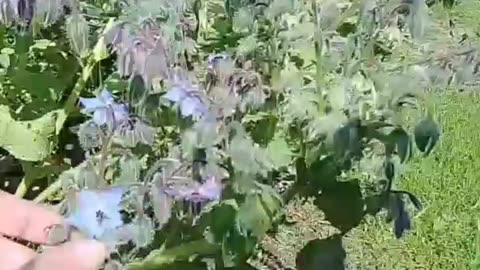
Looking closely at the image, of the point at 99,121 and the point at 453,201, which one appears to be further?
the point at 453,201

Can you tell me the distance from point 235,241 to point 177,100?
0.18 m

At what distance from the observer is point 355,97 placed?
51.9 inches

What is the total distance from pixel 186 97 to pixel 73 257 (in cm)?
29

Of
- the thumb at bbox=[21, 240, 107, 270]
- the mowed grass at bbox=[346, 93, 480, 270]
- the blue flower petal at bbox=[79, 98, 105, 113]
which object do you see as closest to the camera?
the thumb at bbox=[21, 240, 107, 270]

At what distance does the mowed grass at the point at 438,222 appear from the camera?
7.11ft

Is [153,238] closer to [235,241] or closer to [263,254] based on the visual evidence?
[235,241]

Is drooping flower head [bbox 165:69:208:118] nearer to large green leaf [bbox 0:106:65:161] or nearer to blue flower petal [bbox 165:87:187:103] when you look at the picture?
blue flower petal [bbox 165:87:187:103]

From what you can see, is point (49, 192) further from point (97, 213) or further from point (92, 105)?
point (97, 213)

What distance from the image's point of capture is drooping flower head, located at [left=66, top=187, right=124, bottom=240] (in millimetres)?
1227

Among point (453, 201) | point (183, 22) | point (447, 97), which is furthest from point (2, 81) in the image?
point (447, 97)

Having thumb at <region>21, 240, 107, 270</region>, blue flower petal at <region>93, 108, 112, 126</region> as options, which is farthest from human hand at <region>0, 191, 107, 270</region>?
blue flower petal at <region>93, 108, 112, 126</region>

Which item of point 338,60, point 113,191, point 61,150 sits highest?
point 338,60

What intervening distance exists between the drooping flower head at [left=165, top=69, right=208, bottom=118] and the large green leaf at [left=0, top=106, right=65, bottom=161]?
402mm

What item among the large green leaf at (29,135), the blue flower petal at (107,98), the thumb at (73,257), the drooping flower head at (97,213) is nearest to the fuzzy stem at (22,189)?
the large green leaf at (29,135)
